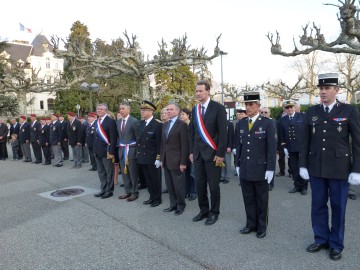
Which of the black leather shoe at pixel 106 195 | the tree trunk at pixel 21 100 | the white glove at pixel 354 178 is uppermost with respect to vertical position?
the tree trunk at pixel 21 100

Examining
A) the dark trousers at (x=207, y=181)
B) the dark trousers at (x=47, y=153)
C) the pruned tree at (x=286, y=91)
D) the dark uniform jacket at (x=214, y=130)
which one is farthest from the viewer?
the pruned tree at (x=286, y=91)

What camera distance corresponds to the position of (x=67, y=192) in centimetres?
746

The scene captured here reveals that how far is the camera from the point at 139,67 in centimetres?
2317

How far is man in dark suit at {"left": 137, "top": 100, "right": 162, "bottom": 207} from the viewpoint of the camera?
244 inches

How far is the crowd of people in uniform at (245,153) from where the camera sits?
145 inches

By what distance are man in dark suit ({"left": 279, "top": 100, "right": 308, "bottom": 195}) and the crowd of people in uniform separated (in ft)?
0.08

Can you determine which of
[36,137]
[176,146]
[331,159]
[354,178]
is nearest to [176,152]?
[176,146]

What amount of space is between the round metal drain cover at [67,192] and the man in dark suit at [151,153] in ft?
6.83

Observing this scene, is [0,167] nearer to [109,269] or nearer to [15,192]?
[15,192]

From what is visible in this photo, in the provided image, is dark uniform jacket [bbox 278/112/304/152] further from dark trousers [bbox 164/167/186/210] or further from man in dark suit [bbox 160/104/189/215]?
dark trousers [bbox 164/167/186/210]

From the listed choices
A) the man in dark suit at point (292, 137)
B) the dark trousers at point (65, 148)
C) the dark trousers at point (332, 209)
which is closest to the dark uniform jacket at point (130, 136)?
the man in dark suit at point (292, 137)

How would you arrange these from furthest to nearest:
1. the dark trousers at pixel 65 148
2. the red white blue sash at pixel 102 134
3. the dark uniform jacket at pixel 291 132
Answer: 1. the dark trousers at pixel 65 148
2. the dark uniform jacket at pixel 291 132
3. the red white blue sash at pixel 102 134

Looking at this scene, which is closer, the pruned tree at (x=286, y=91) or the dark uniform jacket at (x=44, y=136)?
the dark uniform jacket at (x=44, y=136)

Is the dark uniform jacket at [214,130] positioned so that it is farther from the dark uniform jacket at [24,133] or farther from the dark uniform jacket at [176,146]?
the dark uniform jacket at [24,133]
